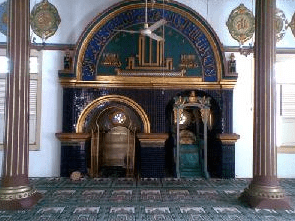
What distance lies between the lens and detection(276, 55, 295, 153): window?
7.55 m

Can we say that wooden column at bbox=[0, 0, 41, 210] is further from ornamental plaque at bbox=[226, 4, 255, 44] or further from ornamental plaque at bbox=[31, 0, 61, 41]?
ornamental plaque at bbox=[226, 4, 255, 44]

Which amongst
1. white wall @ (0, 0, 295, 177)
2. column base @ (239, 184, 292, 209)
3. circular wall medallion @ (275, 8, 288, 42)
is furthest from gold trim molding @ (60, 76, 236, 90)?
column base @ (239, 184, 292, 209)

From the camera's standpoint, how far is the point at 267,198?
5055 millimetres

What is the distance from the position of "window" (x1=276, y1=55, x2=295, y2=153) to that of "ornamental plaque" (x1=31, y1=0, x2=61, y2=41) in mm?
5174

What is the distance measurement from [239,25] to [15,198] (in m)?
5.88

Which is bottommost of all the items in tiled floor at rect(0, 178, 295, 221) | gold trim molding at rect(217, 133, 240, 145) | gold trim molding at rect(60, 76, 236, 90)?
tiled floor at rect(0, 178, 295, 221)

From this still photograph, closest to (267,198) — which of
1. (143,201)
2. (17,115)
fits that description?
(143,201)

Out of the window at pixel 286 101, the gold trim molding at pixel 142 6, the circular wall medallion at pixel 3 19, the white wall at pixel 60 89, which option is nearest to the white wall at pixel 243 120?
the white wall at pixel 60 89

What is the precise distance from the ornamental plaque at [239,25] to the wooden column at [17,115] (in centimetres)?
461

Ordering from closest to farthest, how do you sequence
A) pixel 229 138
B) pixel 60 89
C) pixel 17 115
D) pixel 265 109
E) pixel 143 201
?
pixel 17 115
pixel 265 109
pixel 143 201
pixel 229 138
pixel 60 89

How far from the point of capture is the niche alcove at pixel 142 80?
729 cm

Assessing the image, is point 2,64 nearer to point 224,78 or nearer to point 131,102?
point 131,102

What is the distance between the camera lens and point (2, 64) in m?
7.40

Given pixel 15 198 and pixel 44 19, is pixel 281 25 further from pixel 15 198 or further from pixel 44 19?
pixel 15 198
